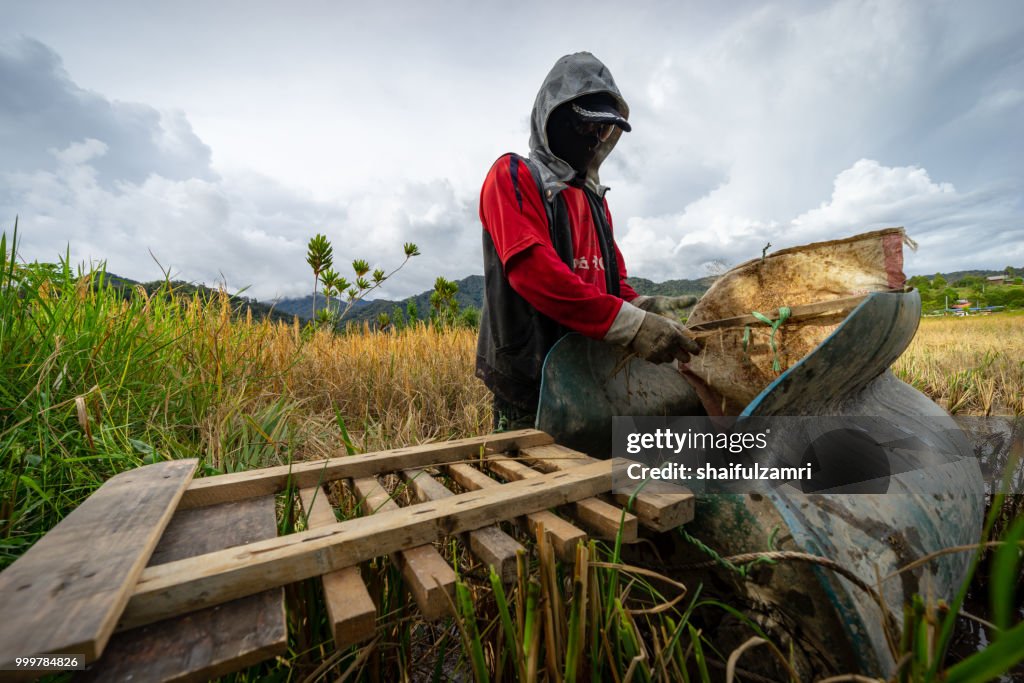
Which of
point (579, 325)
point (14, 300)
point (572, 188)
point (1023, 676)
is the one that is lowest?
point (1023, 676)

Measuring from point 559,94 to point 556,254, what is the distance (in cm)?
98

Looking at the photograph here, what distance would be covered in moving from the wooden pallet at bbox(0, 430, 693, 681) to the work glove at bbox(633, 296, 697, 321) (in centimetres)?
142

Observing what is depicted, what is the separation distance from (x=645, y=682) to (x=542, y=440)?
0.92m

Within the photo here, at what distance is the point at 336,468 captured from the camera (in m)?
1.38

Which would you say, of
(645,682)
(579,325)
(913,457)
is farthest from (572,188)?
(645,682)

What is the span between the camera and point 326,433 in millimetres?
2664

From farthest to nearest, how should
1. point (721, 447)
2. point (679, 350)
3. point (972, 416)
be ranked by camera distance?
point (972, 416) < point (679, 350) < point (721, 447)

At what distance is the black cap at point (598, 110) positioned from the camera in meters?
2.20

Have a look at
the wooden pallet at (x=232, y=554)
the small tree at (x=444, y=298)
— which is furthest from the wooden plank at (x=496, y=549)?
the small tree at (x=444, y=298)

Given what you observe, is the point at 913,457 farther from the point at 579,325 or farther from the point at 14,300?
the point at 14,300

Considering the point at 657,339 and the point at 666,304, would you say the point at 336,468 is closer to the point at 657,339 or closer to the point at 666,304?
the point at 657,339

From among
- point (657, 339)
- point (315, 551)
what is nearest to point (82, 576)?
point (315, 551)

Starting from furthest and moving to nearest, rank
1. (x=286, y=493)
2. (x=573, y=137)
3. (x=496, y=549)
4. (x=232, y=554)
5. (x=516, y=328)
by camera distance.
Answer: (x=573, y=137) < (x=516, y=328) < (x=286, y=493) < (x=496, y=549) < (x=232, y=554)

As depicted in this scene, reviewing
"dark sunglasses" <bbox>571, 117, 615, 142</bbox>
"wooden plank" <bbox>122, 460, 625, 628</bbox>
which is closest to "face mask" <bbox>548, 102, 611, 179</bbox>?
"dark sunglasses" <bbox>571, 117, 615, 142</bbox>
